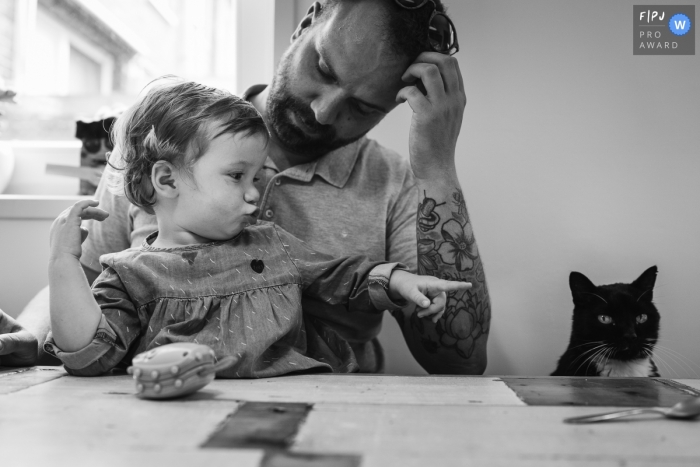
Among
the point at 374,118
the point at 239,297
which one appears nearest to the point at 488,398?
the point at 239,297

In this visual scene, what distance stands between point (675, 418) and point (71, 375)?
0.85m

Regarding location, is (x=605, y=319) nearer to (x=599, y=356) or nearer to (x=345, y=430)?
(x=599, y=356)

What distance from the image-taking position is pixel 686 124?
1.63 meters

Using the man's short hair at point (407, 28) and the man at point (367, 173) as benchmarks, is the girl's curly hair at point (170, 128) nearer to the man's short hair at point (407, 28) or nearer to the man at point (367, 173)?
the man at point (367, 173)

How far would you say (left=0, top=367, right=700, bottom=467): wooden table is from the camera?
53cm

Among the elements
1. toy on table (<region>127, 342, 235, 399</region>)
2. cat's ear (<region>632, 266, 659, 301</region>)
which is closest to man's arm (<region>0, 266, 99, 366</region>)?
toy on table (<region>127, 342, 235, 399</region>)

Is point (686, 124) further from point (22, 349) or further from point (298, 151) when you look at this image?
point (22, 349)

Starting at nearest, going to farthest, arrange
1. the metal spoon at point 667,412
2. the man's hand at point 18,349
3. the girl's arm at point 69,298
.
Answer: the metal spoon at point 667,412 → the girl's arm at point 69,298 → the man's hand at point 18,349

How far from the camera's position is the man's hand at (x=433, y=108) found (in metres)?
1.25

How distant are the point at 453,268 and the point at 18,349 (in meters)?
0.84

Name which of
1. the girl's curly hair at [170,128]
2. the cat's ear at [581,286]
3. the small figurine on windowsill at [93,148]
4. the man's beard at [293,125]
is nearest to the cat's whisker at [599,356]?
the cat's ear at [581,286]

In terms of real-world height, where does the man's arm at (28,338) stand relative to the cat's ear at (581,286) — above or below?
below

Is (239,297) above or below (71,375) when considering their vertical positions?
above

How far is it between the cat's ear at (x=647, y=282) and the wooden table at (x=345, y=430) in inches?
26.3
